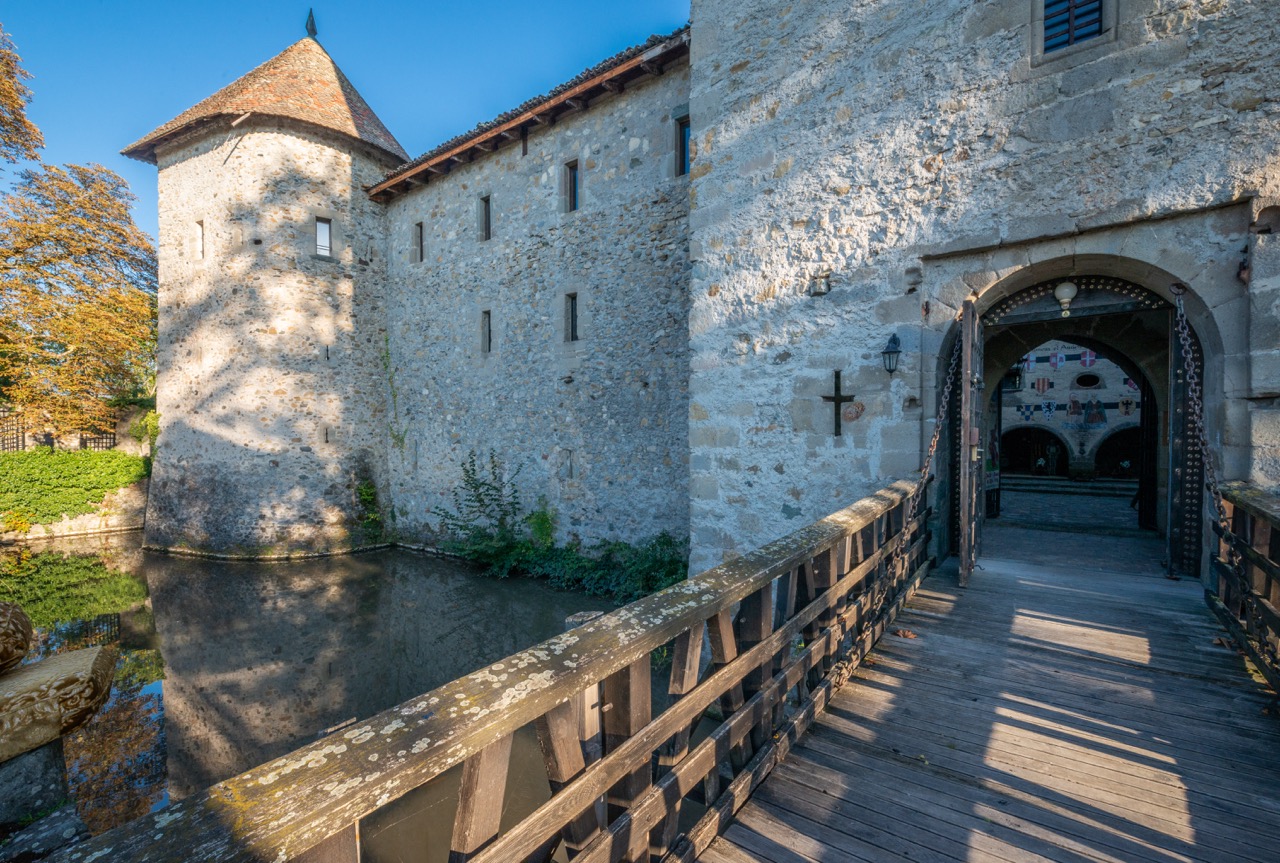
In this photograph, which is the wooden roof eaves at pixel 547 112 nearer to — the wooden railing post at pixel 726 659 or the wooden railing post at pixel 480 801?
the wooden railing post at pixel 726 659

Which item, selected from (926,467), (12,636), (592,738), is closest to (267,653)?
(12,636)

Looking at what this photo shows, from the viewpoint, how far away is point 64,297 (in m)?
13.8

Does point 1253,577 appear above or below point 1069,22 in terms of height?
below

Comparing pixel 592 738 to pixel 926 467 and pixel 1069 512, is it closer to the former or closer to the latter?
pixel 926 467

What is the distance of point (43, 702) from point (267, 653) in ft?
17.5

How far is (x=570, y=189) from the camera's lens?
9789 mm

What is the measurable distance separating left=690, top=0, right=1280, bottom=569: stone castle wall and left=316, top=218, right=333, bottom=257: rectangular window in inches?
386

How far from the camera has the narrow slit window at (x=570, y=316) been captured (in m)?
9.77

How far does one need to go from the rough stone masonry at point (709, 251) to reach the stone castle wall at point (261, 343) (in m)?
0.06

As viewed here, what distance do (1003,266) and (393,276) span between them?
12.5 metres

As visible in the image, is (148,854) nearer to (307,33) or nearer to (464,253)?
(464,253)

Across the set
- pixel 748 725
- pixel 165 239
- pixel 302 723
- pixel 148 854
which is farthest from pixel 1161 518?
pixel 165 239

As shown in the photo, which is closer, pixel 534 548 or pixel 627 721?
pixel 627 721

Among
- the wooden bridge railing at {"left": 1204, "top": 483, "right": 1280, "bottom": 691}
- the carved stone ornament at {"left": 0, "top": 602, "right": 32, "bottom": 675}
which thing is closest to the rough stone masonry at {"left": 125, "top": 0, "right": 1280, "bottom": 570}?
the wooden bridge railing at {"left": 1204, "top": 483, "right": 1280, "bottom": 691}
